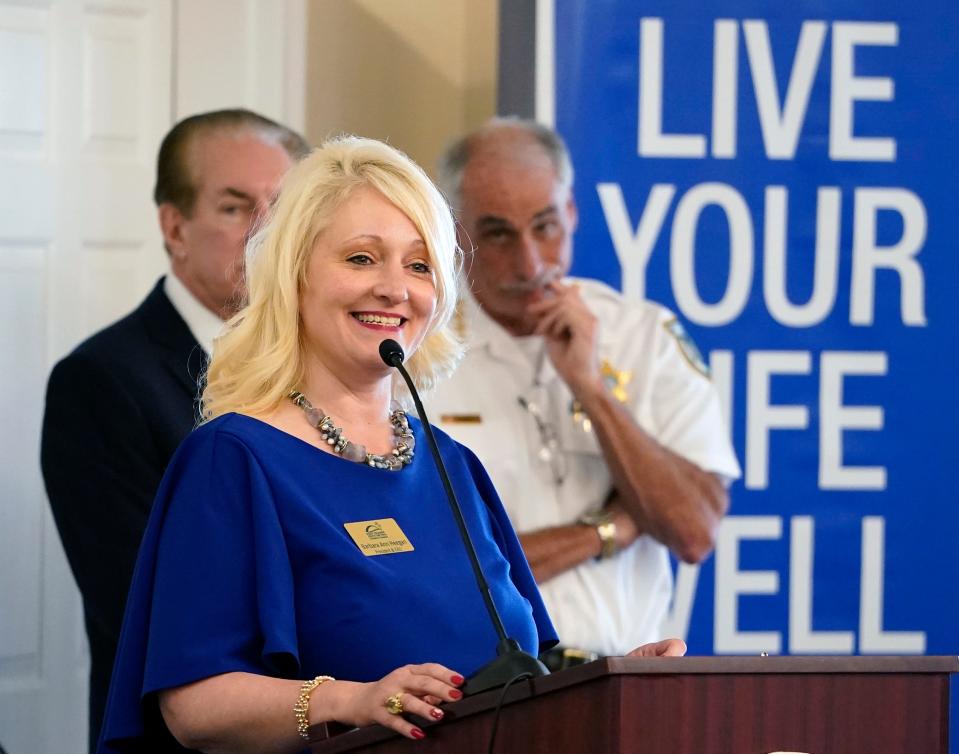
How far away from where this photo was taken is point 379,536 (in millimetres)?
1779

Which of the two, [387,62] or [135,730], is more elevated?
[387,62]

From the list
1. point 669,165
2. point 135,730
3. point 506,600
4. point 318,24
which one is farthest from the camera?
point 318,24

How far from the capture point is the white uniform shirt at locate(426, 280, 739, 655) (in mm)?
3080

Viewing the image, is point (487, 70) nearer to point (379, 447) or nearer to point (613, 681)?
point (379, 447)

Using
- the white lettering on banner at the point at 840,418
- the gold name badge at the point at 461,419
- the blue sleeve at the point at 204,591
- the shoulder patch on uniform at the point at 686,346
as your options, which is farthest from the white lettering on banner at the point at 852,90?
the blue sleeve at the point at 204,591

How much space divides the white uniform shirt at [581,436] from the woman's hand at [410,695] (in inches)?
62.3

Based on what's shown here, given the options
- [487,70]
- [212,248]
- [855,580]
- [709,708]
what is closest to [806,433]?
[855,580]

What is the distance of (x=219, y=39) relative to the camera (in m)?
4.13

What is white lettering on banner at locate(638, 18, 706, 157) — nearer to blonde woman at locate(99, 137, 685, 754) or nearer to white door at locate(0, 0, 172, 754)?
white door at locate(0, 0, 172, 754)

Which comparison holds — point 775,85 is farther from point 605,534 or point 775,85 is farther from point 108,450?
point 108,450

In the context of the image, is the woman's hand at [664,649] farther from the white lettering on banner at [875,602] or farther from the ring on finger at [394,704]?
the white lettering on banner at [875,602]

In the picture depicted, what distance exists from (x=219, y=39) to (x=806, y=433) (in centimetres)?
183

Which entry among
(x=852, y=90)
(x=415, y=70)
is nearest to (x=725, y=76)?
(x=852, y=90)

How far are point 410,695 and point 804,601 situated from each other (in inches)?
89.9
